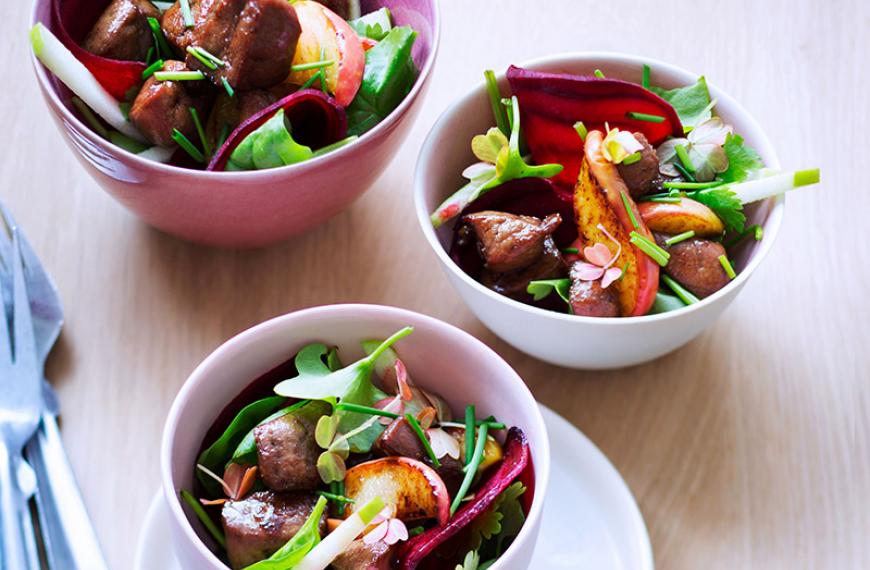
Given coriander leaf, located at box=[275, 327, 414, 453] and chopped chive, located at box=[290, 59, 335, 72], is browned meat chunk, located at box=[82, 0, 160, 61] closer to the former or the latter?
chopped chive, located at box=[290, 59, 335, 72]

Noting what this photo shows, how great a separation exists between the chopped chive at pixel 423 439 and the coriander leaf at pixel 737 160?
16.5 inches

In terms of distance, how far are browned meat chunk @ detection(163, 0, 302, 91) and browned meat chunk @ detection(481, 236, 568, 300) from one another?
0.30 m

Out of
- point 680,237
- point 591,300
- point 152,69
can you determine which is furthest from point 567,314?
point 152,69

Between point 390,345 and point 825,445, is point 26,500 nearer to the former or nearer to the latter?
point 390,345

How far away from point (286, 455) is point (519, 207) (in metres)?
0.36

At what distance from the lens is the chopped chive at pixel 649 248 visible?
1004 millimetres

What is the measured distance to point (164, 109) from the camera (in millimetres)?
1045

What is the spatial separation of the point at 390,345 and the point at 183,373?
269 mm

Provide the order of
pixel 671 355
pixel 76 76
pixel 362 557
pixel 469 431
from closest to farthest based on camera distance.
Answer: pixel 362 557, pixel 469 431, pixel 76 76, pixel 671 355

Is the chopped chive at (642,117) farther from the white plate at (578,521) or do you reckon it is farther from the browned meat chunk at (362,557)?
the browned meat chunk at (362,557)

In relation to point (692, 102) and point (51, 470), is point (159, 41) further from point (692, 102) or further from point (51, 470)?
point (692, 102)

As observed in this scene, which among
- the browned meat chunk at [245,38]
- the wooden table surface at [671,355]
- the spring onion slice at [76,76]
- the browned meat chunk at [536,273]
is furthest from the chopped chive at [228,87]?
the browned meat chunk at [536,273]

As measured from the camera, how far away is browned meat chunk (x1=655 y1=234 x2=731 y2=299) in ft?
3.37

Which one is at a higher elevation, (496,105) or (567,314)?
(496,105)
